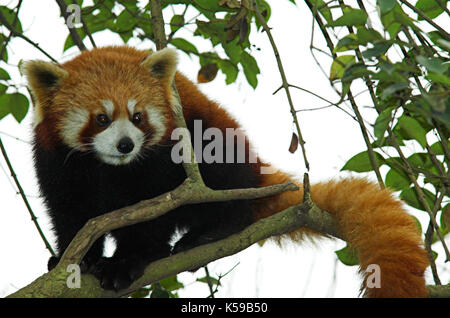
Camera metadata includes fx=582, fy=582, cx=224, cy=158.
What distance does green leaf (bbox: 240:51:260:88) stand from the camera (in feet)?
12.5

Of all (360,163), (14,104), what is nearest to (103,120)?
(14,104)

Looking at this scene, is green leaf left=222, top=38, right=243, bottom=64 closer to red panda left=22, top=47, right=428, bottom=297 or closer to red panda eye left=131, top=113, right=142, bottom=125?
red panda left=22, top=47, right=428, bottom=297

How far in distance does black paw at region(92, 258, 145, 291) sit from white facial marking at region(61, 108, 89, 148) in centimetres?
74

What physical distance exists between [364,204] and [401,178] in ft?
0.89

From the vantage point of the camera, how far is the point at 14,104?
144 inches

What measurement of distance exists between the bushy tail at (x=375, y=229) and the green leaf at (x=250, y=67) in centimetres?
64

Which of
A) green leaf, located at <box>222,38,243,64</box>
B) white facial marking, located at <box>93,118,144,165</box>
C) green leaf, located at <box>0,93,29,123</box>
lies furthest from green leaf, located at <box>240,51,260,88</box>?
green leaf, located at <box>0,93,29,123</box>

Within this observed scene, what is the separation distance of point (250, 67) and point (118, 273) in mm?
1589

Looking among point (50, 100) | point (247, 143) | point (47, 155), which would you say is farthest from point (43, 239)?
point (247, 143)

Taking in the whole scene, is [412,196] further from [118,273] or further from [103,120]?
[103,120]

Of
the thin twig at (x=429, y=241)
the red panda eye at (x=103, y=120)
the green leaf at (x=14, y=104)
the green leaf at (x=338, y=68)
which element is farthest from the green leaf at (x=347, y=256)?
the green leaf at (x=14, y=104)

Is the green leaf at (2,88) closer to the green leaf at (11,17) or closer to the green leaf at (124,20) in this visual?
the green leaf at (11,17)

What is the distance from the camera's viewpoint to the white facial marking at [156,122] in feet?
11.5

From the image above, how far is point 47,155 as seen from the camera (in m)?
3.46
